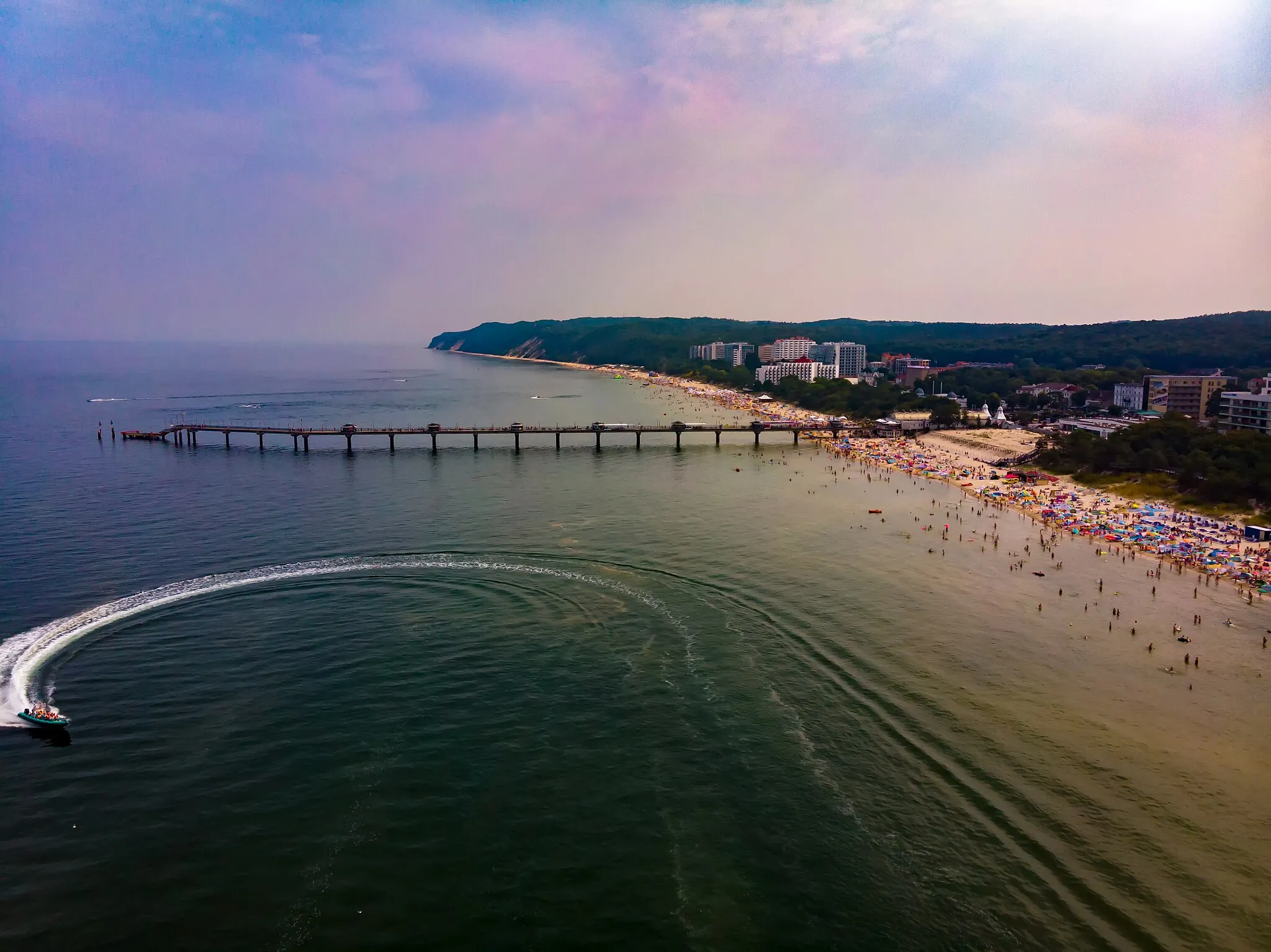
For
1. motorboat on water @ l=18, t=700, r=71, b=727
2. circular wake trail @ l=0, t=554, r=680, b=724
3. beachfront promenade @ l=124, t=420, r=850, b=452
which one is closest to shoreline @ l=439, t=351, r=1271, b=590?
beachfront promenade @ l=124, t=420, r=850, b=452

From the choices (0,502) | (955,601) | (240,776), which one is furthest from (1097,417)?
(0,502)

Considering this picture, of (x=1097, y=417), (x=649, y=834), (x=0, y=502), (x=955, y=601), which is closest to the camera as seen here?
(x=649, y=834)

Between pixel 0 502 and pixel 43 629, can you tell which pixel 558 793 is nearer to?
pixel 43 629

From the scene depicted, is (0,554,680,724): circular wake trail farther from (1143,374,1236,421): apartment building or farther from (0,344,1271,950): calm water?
(1143,374,1236,421): apartment building

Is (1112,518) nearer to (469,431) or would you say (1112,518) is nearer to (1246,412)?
(1246,412)

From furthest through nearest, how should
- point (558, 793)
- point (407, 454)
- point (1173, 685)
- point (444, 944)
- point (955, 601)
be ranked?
point (407, 454)
point (955, 601)
point (1173, 685)
point (558, 793)
point (444, 944)

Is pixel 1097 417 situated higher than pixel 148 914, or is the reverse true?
pixel 1097 417

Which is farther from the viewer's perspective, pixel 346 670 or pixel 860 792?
pixel 346 670
